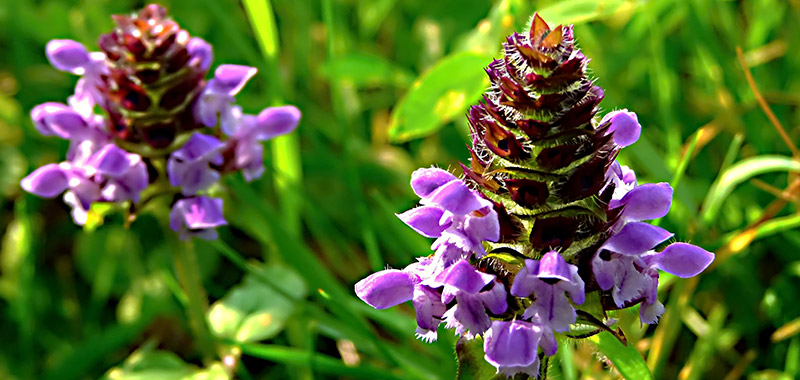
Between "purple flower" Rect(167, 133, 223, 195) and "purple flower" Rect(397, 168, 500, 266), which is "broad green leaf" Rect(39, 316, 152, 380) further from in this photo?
"purple flower" Rect(397, 168, 500, 266)

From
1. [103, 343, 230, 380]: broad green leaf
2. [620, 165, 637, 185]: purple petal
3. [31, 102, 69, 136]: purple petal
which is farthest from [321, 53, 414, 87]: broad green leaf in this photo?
[620, 165, 637, 185]: purple petal

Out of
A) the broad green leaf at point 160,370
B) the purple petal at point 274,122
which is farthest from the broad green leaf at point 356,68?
the broad green leaf at point 160,370

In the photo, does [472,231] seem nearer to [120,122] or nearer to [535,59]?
[535,59]

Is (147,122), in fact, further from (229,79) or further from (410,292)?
(410,292)

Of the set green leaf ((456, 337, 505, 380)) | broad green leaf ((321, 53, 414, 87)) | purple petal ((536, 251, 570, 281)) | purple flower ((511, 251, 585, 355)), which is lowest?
broad green leaf ((321, 53, 414, 87))

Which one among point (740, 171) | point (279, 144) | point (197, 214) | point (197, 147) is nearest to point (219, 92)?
point (197, 147)

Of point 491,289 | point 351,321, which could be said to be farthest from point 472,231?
point 351,321
